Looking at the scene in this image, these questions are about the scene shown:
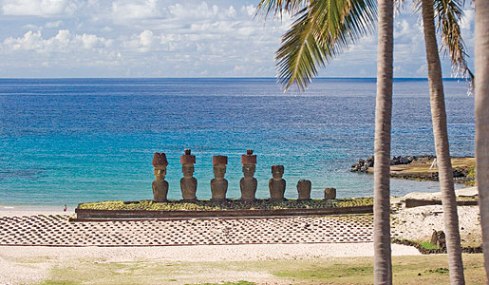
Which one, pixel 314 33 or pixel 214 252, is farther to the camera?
pixel 214 252

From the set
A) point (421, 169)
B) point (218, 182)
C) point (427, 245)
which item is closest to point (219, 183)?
point (218, 182)

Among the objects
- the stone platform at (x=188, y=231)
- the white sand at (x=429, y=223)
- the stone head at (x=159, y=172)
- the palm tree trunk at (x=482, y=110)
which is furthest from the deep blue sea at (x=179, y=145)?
the palm tree trunk at (x=482, y=110)

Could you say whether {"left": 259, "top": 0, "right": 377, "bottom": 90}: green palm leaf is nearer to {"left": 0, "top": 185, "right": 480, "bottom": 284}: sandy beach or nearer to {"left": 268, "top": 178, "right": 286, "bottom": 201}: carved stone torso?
{"left": 0, "top": 185, "right": 480, "bottom": 284}: sandy beach

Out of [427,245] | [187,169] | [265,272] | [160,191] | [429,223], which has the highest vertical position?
[187,169]

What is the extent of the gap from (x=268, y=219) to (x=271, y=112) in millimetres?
99794

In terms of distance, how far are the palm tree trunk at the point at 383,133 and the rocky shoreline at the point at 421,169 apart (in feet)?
97.3

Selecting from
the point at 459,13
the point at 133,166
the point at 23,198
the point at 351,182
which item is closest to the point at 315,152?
the point at 133,166

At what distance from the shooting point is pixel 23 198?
41062 mm

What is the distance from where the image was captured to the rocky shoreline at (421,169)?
43562 mm

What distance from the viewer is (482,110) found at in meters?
7.24

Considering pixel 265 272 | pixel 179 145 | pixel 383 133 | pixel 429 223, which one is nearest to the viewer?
pixel 383 133

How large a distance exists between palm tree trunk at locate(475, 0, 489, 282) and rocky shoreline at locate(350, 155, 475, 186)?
32662mm

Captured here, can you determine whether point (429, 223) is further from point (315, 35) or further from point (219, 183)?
point (315, 35)

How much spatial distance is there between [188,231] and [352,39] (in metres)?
12.3
